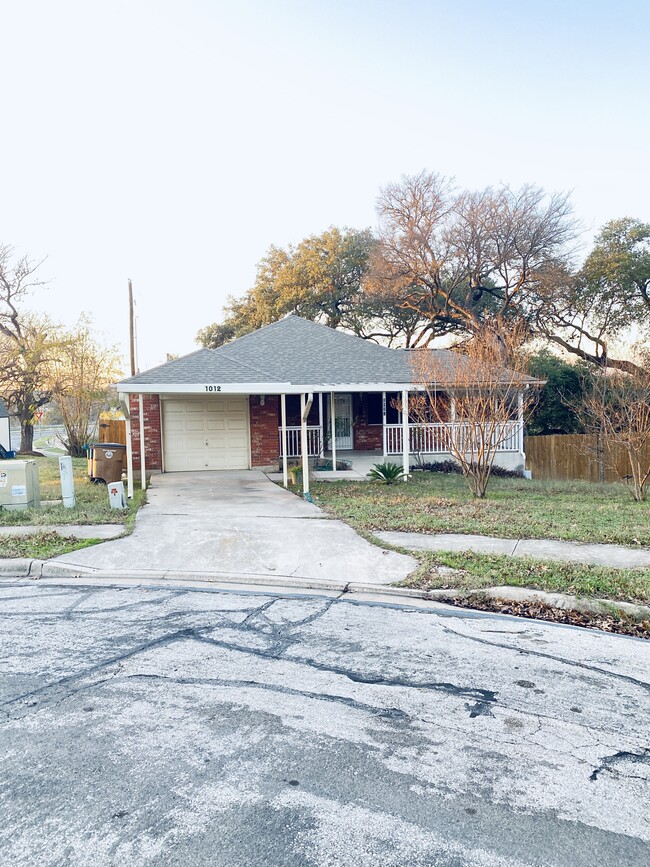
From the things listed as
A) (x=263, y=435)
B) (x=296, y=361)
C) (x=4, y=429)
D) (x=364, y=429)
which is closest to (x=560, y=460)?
(x=364, y=429)

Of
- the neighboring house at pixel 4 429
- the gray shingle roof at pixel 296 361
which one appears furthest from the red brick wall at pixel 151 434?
the neighboring house at pixel 4 429

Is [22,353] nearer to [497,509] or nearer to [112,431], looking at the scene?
[112,431]

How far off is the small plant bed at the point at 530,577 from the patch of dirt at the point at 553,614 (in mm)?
218

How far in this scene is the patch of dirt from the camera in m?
5.48

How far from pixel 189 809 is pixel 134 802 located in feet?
0.89

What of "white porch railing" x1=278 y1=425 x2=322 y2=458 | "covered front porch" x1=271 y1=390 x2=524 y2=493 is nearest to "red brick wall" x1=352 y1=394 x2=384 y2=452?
"covered front porch" x1=271 y1=390 x2=524 y2=493

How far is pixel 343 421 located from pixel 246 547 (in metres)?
13.4

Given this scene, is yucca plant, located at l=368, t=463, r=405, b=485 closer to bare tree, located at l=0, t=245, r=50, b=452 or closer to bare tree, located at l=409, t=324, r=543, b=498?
bare tree, located at l=409, t=324, r=543, b=498

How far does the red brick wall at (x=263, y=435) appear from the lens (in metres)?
18.5

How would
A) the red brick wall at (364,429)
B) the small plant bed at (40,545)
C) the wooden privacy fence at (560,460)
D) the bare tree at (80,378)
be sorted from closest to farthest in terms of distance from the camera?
the small plant bed at (40,545)
the wooden privacy fence at (560,460)
the red brick wall at (364,429)
the bare tree at (80,378)

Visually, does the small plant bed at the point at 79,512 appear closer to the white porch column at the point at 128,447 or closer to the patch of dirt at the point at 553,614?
the white porch column at the point at 128,447

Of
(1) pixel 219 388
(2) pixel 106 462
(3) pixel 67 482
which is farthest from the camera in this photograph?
(2) pixel 106 462

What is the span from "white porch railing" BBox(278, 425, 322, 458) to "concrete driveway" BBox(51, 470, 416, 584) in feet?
22.2

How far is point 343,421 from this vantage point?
21578 millimetres
